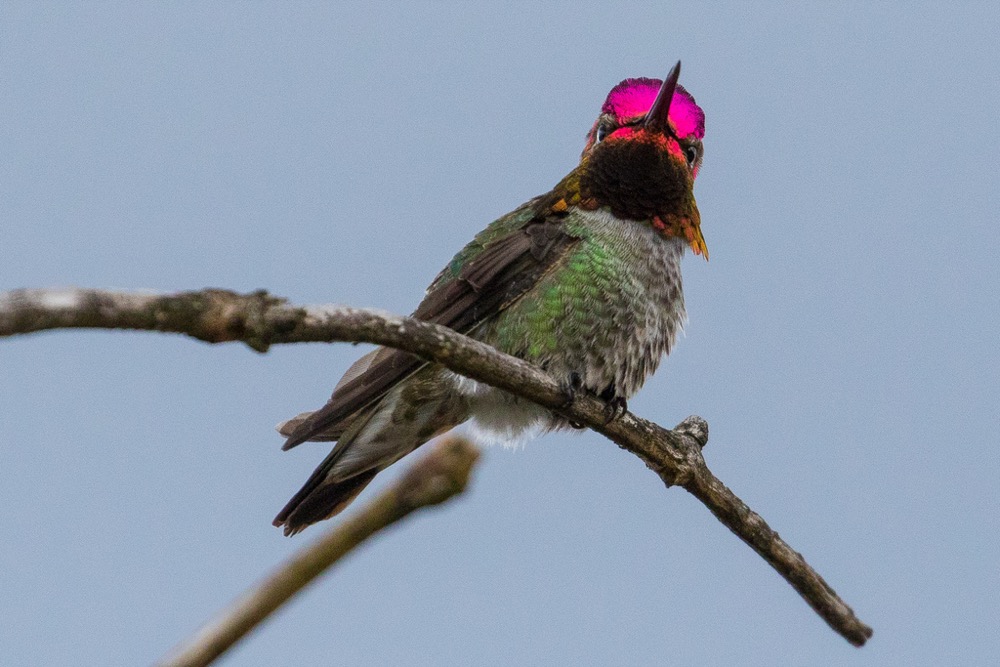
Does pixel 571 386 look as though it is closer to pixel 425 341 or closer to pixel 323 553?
pixel 425 341

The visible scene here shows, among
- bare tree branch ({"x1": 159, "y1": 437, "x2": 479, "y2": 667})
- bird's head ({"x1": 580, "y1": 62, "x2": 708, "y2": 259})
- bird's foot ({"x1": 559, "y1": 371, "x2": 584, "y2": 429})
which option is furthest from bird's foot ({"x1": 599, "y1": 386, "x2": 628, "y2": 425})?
bare tree branch ({"x1": 159, "y1": 437, "x2": 479, "y2": 667})

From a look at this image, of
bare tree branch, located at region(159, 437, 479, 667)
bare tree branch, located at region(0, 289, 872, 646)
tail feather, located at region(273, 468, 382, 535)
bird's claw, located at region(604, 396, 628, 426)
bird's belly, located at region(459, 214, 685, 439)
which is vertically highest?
bird's belly, located at region(459, 214, 685, 439)

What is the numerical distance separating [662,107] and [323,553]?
512cm

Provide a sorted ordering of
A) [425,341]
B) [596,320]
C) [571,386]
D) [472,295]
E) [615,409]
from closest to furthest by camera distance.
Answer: [425,341] < [571,386] < [615,409] < [596,320] < [472,295]

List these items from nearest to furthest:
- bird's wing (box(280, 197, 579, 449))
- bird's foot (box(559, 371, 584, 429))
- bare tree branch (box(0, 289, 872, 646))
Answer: bare tree branch (box(0, 289, 872, 646)) < bird's foot (box(559, 371, 584, 429)) < bird's wing (box(280, 197, 579, 449))

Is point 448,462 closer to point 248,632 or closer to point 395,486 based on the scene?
point 395,486

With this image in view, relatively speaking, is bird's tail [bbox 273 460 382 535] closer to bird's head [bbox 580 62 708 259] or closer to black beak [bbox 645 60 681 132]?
bird's head [bbox 580 62 708 259]

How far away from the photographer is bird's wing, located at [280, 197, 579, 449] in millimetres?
5770

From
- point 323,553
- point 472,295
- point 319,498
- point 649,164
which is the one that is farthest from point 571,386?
point 323,553

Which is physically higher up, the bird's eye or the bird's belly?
the bird's eye

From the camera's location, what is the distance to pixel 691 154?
675 centimetres

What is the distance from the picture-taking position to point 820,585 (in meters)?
5.05

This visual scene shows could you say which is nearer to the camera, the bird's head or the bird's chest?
the bird's chest

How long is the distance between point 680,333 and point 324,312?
142 inches
